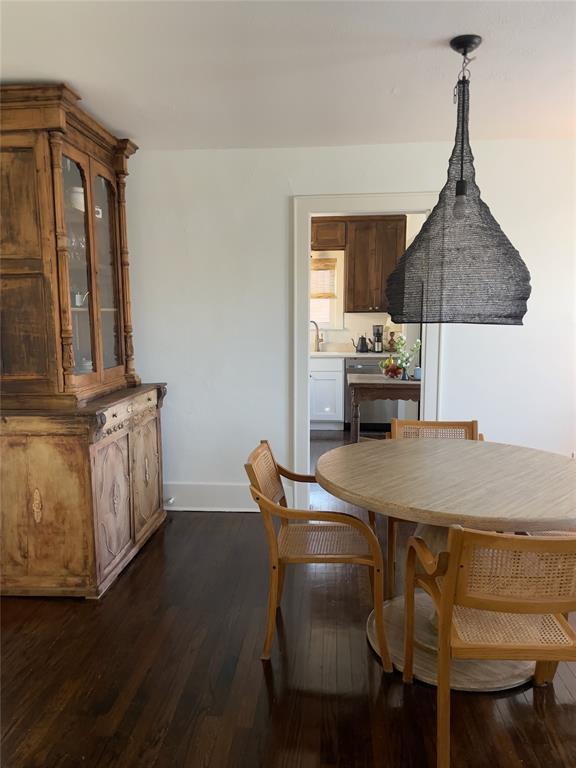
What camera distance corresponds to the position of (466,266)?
2.00 m

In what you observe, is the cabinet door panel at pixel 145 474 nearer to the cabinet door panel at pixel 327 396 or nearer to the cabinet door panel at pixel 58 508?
the cabinet door panel at pixel 58 508

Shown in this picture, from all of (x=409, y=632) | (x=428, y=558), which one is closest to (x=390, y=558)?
(x=409, y=632)

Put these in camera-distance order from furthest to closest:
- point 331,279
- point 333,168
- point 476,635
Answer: point 331,279 → point 333,168 → point 476,635

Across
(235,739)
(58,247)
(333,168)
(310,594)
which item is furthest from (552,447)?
(58,247)

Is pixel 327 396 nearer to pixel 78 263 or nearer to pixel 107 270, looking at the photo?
pixel 107 270

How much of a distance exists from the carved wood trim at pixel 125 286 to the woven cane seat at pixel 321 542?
5.45ft

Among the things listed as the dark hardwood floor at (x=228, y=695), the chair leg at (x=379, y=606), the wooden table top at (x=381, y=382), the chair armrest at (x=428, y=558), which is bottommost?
the dark hardwood floor at (x=228, y=695)

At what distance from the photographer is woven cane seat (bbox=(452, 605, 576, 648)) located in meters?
1.51

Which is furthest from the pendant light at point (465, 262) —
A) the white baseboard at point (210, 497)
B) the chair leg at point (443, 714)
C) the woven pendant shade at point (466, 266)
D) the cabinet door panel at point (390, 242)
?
the cabinet door panel at point (390, 242)

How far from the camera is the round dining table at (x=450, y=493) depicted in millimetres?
1667

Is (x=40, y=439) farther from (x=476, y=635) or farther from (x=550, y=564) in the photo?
(x=550, y=564)

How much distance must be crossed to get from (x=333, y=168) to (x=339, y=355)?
2.87 m

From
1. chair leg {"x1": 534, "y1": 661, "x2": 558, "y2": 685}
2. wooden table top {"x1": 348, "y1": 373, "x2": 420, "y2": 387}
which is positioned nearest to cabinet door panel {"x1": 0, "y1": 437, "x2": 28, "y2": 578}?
chair leg {"x1": 534, "y1": 661, "x2": 558, "y2": 685}

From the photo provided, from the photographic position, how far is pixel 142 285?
3633 mm
